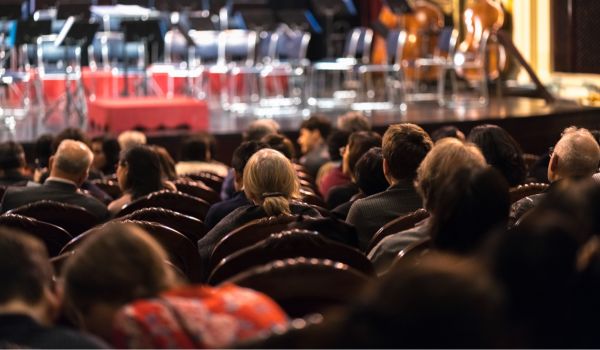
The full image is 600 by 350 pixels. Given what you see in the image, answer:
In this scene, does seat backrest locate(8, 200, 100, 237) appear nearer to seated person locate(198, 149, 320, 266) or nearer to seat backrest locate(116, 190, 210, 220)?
seat backrest locate(116, 190, 210, 220)

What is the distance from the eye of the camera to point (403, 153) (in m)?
4.57

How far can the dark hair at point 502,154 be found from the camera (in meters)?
4.89

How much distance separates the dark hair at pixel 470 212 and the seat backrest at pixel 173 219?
1.54 m

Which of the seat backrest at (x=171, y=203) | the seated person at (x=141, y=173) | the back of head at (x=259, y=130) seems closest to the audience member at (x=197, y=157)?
the back of head at (x=259, y=130)

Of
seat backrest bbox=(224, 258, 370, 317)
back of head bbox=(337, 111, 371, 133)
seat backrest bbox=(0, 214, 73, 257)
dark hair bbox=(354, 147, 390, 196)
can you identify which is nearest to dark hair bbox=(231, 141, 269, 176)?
dark hair bbox=(354, 147, 390, 196)

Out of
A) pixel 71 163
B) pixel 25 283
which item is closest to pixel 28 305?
pixel 25 283

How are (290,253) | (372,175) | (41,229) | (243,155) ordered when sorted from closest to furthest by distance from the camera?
(290,253), (41,229), (372,175), (243,155)

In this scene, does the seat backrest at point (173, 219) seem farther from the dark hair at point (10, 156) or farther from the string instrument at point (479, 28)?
Result: the string instrument at point (479, 28)

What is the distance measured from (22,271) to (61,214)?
7.86ft

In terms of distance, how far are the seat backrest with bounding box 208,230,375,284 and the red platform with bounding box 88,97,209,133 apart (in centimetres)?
738

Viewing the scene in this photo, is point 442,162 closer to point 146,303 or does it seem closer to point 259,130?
point 146,303

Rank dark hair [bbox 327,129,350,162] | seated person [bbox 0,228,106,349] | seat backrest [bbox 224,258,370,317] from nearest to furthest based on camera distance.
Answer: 1. seated person [bbox 0,228,106,349]
2. seat backrest [bbox 224,258,370,317]
3. dark hair [bbox 327,129,350,162]

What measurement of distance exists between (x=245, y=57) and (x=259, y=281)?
1312 cm

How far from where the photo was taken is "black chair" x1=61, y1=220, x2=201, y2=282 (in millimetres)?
3629
